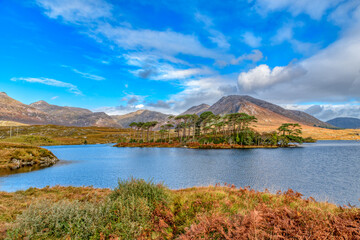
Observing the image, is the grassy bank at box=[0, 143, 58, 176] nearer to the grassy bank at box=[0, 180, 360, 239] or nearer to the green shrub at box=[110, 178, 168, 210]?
the grassy bank at box=[0, 180, 360, 239]

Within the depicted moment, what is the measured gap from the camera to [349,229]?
16.1 ft

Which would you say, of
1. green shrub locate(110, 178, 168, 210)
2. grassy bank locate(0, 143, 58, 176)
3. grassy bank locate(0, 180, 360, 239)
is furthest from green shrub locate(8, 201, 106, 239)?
grassy bank locate(0, 143, 58, 176)

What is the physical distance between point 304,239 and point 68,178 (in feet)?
119

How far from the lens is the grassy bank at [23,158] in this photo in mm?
42719

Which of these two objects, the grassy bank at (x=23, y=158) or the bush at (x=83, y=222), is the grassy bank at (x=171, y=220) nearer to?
the bush at (x=83, y=222)

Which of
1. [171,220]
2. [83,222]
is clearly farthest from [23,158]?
[171,220]

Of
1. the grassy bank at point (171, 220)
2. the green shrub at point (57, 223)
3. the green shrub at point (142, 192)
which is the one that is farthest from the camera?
the green shrub at point (142, 192)

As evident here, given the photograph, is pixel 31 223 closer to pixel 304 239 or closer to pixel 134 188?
pixel 134 188

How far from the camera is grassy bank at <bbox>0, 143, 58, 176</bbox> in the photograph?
42.7 m

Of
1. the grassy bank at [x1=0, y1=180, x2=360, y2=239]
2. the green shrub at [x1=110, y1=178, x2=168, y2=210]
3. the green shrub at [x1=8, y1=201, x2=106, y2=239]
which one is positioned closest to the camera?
the grassy bank at [x1=0, y1=180, x2=360, y2=239]

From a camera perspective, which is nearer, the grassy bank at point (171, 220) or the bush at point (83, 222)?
the grassy bank at point (171, 220)

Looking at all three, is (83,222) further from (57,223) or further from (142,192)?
(142,192)

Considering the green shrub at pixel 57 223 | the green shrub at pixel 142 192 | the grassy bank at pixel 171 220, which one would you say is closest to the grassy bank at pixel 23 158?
the grassy bank at pixel 171 220

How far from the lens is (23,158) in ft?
153
